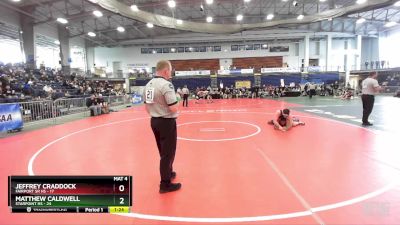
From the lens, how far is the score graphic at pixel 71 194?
203 centimetres

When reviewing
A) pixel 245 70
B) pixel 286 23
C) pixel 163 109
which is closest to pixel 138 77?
pixel 245 70

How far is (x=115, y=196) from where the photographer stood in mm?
2094

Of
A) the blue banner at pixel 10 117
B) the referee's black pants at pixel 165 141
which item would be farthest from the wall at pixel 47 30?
the referee's black pants at pixel 165 141

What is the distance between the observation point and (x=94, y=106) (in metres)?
16.7

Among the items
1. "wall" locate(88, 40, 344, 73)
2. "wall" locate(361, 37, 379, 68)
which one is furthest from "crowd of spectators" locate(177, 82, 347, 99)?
"wall" locate(361, 37, 379, 68)

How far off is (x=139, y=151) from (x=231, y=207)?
3705mm

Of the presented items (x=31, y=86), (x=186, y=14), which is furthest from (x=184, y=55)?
(x=31, y=86)

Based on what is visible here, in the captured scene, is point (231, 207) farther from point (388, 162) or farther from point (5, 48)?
point (5, 48)

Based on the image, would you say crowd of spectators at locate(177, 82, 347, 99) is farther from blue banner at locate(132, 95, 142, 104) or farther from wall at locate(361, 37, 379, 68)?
wall at locate(361, 37, 379, 68)

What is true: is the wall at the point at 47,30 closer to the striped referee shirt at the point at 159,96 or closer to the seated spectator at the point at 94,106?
the seated spectator at the point at 94,106

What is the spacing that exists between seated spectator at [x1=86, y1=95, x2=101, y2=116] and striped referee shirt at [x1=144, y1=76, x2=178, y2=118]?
13.9 meters

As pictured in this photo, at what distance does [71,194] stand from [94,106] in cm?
1572

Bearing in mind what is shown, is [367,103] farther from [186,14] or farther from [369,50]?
[369,50]

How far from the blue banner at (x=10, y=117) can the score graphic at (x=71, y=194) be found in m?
9.66
